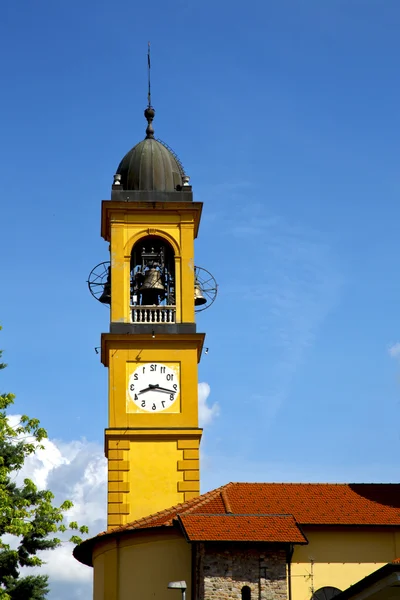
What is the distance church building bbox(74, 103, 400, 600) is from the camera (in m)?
32.8

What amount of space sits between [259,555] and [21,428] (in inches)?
272

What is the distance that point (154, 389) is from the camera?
41.0 metres

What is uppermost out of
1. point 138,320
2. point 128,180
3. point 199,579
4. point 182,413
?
point 128,180

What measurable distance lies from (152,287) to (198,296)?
173 centimetres

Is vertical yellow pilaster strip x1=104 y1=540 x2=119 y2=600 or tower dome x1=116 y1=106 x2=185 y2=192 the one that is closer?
vertical yellow pilaster strip x1=104 y1=540 x2=119 y2=600

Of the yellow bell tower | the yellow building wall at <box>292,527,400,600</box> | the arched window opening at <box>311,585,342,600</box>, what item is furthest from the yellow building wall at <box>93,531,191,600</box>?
the arched window opening at <box>311,585,342,600</box>

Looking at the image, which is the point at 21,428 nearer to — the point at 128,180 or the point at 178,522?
the point at 178,522

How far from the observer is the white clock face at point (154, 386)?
134 feet

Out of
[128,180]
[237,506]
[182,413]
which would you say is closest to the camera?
[237,506]

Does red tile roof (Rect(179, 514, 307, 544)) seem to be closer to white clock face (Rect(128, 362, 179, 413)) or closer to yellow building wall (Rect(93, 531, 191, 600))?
yellow building wall (Rect(93, 531, 191, 600))

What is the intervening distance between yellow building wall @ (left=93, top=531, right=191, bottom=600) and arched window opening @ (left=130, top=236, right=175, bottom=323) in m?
7.95

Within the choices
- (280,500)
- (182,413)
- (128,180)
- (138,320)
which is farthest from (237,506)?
(128,180)

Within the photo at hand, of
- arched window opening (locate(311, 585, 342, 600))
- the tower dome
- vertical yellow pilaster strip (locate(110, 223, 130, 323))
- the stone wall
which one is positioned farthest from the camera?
the tower dome

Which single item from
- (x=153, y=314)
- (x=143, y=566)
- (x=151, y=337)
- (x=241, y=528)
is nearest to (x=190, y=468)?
(x=151, y=337)
